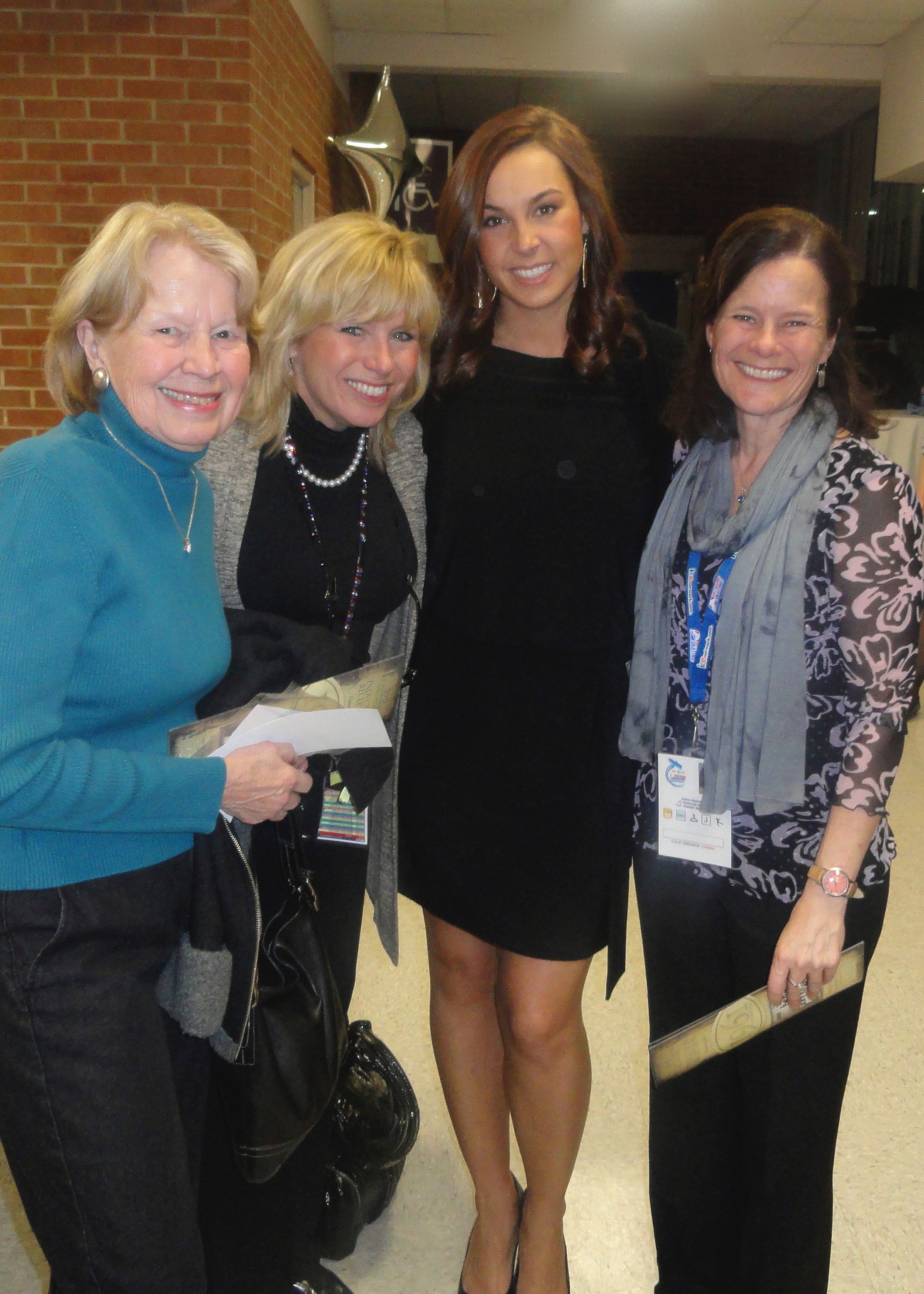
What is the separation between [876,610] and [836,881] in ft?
1.18

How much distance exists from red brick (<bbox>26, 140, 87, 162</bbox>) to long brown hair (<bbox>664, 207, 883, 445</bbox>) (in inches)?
144

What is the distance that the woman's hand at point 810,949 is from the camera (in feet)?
4.33

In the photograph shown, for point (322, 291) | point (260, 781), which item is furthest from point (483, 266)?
point (260, 781)

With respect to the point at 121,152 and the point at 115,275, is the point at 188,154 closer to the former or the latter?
the point at 121,152

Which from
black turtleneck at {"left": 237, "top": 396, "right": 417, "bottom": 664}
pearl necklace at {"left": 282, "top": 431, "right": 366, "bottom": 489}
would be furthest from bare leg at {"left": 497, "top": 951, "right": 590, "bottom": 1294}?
pearl necklace at {"left": 282, "top": 431, "right": 366, "bottom": 489}

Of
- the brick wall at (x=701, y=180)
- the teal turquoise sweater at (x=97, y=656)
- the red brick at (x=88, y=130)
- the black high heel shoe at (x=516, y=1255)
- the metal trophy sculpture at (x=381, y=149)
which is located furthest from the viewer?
the brick wall at (x=701, y=180)

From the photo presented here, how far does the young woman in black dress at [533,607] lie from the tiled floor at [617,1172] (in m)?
0.19

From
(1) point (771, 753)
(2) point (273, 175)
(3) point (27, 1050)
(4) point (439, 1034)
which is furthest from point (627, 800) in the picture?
(2) point (273, 175)

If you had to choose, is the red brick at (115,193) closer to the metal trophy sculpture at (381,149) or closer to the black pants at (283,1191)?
the metal trophy sculpture at (381,149)

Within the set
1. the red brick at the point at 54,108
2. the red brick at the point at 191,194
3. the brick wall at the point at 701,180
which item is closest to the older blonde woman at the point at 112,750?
the red brick at the point at 191,194

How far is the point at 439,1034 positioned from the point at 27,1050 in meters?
0.90

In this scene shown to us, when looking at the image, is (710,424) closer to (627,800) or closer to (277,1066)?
(627,800)

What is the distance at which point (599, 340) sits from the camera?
1.71 metres

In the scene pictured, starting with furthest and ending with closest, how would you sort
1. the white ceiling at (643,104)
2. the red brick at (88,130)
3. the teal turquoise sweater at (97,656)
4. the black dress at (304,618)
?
1. the white ceiling at (643,104)
2. the red brick at (88,130)
3. the black dress at (304,618)
4. the teal turquoise sweater at (97,656)
